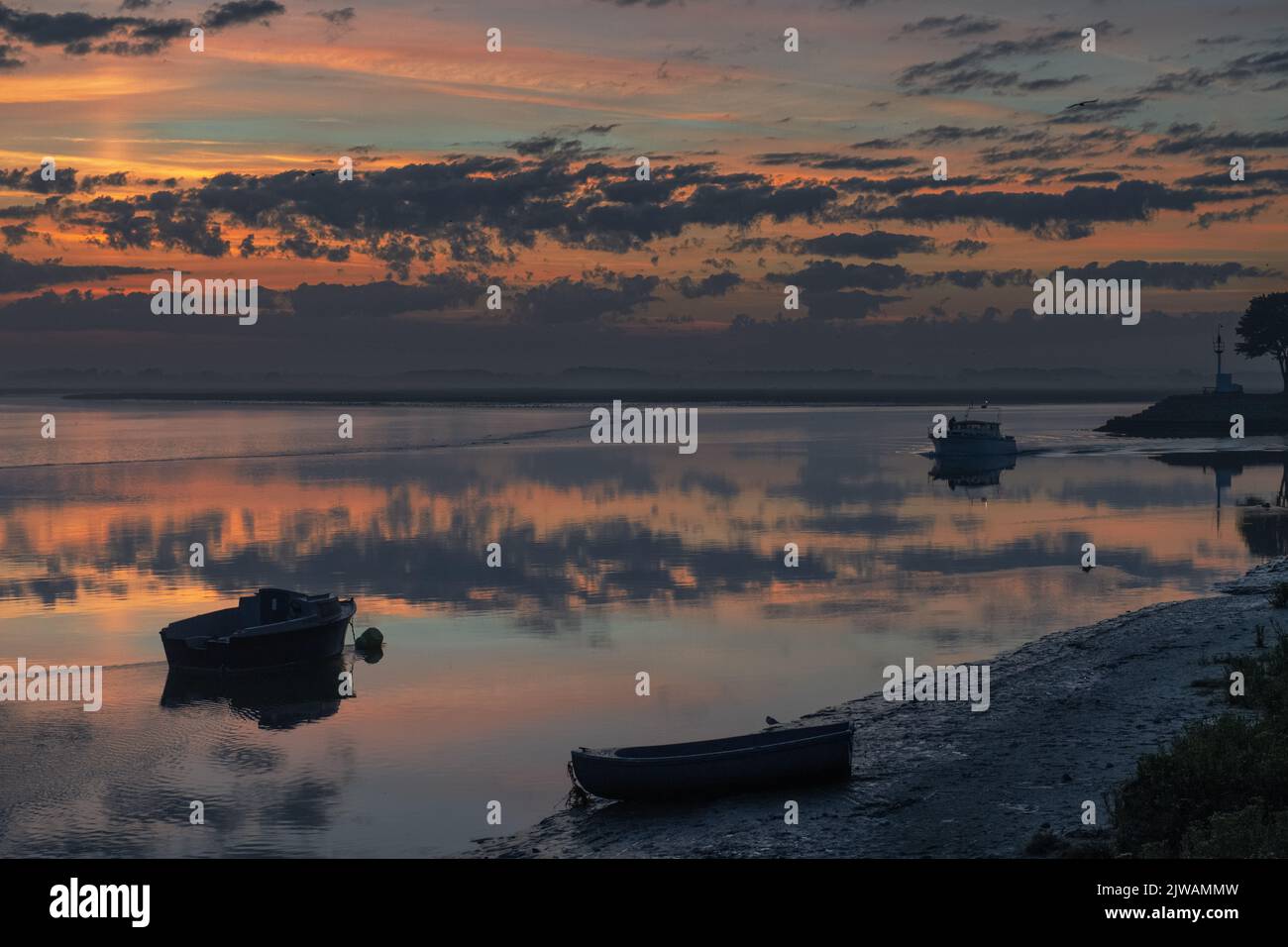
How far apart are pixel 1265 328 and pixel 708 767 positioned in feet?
547

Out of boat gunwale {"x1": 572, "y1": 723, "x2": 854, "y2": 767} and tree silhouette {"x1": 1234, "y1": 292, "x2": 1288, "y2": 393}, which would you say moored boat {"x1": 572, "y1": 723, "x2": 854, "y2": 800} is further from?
tree silhouette {"x1": 1234, "y1": 292, "x2": 1288, "y2": 393}

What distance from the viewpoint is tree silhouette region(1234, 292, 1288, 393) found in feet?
538

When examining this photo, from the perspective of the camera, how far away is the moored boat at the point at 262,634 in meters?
32.4

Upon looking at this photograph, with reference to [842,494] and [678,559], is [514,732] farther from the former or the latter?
[842,494]

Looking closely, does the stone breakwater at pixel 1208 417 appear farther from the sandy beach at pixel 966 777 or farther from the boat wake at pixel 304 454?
the sandy beach at pixel 966 777

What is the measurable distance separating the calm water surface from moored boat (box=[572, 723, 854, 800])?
4.93 ft

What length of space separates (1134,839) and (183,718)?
2094cm

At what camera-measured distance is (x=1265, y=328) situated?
165m

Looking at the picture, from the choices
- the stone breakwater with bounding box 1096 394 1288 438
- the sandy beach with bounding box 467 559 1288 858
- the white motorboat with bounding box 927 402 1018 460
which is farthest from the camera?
the stone breakwater with bounding box 1096 394 1288 438

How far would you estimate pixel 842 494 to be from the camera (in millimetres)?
83000

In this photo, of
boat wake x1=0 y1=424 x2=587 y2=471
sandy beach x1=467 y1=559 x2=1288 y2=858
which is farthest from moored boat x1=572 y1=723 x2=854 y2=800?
boat wake x1=0 y1=424 x2=587 y2=471

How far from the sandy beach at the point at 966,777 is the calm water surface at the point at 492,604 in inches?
85.1

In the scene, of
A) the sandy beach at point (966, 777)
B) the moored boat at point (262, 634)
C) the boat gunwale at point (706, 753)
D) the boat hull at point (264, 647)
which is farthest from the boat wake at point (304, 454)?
the boat gunwale at point (706, 753)
